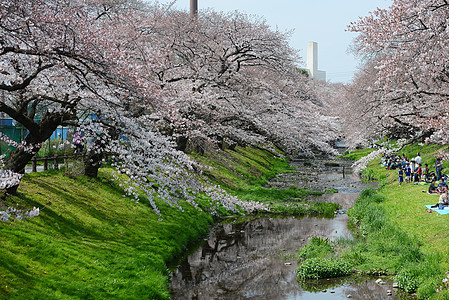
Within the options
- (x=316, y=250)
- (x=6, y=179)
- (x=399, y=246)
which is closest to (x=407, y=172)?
(x=399, y=246)

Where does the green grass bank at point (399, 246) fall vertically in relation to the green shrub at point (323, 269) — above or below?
above

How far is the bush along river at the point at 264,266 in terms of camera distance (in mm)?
12789

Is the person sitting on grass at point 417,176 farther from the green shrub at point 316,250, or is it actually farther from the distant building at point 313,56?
the distant building at point 313,56

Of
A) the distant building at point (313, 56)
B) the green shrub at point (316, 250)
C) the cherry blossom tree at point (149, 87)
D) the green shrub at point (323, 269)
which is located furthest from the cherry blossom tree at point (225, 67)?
the distant building at point (313, 56)

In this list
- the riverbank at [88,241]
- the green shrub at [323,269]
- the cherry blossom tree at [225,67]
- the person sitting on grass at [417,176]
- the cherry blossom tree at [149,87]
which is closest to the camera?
the riverbank at [88,241]

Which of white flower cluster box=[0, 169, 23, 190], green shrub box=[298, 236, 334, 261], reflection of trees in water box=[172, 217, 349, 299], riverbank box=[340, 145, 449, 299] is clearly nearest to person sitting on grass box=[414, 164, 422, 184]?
riverbank box=[340, 145, 449, 299]

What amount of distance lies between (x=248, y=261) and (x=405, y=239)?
590 cm

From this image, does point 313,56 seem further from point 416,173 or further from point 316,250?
point 316,250

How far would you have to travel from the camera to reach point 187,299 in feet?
40.3

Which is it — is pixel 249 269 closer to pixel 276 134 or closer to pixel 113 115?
pixel 113 115

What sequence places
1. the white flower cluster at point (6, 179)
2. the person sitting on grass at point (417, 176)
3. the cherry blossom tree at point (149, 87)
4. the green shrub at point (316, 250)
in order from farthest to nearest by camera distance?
the person sitting on grass at point (417, 176), the green shrub at point (316, 250), the cherry blossom tree at point (149, 87), the white flower cluster at point (6, 179)

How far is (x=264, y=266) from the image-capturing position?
15.3 meters

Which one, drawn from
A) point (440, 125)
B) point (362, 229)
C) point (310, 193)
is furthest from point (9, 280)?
point (310, 193)

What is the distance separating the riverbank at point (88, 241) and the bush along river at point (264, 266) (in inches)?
→ 36.0
